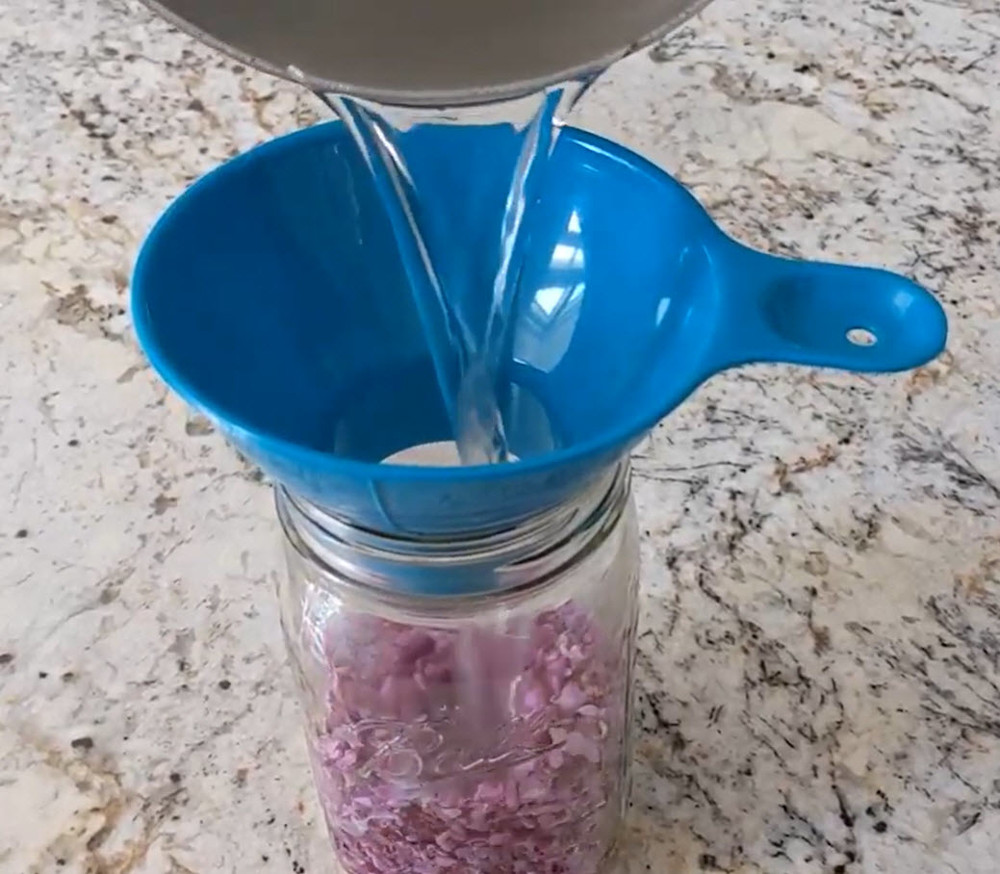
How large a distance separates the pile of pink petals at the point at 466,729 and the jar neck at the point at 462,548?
38 millimetres

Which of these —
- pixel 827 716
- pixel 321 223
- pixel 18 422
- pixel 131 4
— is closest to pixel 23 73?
pixel 131 4

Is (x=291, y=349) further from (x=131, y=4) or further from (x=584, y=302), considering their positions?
(x=131, y=4)

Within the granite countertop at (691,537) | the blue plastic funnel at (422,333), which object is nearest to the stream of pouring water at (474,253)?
the blue plastic funnel at (422,333)

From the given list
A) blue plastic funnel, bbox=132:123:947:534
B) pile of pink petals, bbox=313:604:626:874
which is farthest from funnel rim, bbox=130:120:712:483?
pile of pink petals, bbox=313:604:626:874

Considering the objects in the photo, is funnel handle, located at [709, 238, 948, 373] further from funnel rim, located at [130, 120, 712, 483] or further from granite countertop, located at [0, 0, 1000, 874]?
granite countertop, located at [0, 0, 1000, 874]

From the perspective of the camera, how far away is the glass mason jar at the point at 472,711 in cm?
48

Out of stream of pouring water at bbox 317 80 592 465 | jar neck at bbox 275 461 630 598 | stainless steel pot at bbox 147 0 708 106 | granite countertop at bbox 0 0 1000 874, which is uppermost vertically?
stainless steel pot at bbox 147 0 708 106

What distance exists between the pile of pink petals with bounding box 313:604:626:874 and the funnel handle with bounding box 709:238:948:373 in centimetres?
14

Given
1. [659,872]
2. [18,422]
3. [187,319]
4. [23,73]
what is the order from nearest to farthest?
[187,319] < [659,872] < [18,422] < [23,73]

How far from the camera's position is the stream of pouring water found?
16.7 inches

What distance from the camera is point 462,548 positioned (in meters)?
0.42

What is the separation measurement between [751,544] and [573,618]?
0.45 feet

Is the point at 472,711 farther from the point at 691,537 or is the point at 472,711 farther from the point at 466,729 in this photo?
the point at 691,537

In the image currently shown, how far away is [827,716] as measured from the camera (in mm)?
551
